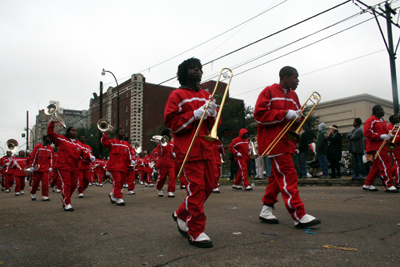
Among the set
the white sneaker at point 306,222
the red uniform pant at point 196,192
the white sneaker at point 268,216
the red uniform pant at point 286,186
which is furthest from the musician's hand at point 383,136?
the red uniform pant at point 196,192

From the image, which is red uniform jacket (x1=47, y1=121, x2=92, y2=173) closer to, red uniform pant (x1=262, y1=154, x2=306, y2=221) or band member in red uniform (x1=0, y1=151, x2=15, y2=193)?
red uniform pant (x1=262, y1=154, x2=306, y2=221)

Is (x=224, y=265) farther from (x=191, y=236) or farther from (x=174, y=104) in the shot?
(x=174, y=104)

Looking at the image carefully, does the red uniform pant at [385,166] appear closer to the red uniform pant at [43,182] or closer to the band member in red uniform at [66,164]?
the band member in red uniform at [66,164]

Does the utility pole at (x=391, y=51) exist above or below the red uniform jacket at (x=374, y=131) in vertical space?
above

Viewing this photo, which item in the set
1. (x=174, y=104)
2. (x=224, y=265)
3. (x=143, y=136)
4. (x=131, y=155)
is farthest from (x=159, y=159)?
(x=143, y=136)

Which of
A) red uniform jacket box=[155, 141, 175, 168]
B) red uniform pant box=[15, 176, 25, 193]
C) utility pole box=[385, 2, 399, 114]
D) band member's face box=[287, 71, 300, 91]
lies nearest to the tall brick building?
red uniform pant box=[15, 176, 25, 193]

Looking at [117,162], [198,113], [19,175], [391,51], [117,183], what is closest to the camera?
[198,113]

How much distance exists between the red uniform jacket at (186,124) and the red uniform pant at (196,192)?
10cm

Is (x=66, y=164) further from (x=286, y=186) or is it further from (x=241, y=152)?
(x=241, y=152)

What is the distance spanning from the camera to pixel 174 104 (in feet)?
12.1

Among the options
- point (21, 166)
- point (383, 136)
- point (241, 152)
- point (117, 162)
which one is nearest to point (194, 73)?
point (117, 162)

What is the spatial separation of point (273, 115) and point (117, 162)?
513 cm

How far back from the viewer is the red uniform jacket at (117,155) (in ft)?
27.5

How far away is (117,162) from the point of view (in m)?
8.42
